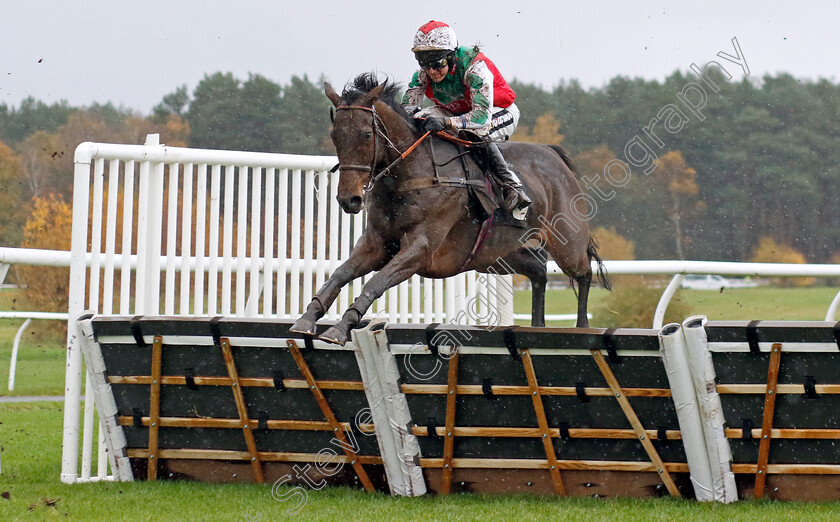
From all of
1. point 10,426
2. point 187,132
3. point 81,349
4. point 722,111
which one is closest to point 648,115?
point 722,111

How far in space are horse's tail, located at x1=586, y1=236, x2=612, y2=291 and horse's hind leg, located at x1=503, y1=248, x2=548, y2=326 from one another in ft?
1.43

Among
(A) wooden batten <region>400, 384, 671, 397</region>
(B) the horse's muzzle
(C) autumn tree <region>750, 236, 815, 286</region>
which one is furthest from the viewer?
(C) autumn tree <region>750, 236, 815, 286</region>

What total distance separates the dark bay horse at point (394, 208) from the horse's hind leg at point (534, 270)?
0.96ft

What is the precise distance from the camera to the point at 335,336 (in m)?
4.29

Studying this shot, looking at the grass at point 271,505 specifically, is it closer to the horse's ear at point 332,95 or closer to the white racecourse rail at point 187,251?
the white racecourse rail at point 187,251

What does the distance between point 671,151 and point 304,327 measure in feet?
54.4

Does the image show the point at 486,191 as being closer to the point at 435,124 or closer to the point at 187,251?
the point at 435,124

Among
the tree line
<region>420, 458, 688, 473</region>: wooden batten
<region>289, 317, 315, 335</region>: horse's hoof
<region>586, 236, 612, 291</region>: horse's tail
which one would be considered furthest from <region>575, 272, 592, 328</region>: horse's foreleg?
the tree line

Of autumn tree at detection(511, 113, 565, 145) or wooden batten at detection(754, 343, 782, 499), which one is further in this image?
autumn tree at detection(511, 113, 565, 145)

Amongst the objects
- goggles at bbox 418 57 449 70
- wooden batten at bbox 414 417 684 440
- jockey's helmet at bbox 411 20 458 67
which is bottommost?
wooden batten at bbox 414 417 684 440

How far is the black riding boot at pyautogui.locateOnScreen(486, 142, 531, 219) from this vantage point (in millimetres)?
5254

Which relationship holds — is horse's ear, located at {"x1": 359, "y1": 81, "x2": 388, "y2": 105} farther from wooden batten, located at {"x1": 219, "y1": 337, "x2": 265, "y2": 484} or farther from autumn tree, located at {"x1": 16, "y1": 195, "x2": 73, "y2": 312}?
autumn tree, located at {"x1": 16, "y1": 195, "x2": 73, "y2": 312}

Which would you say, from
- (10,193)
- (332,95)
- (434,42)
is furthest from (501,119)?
(10,193)

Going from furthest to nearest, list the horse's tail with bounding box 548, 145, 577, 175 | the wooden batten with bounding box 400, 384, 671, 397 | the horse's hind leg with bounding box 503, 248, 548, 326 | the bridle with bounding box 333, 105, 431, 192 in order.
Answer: the horse's tail with bounding box 548, 145, 577, 175
the horse's hind leg with bounding box 503, 248, 548, 326
the bridle with bounding box 333, 105, 431, 192
the wooden batten with bounding box 400, 384, 671, 397
